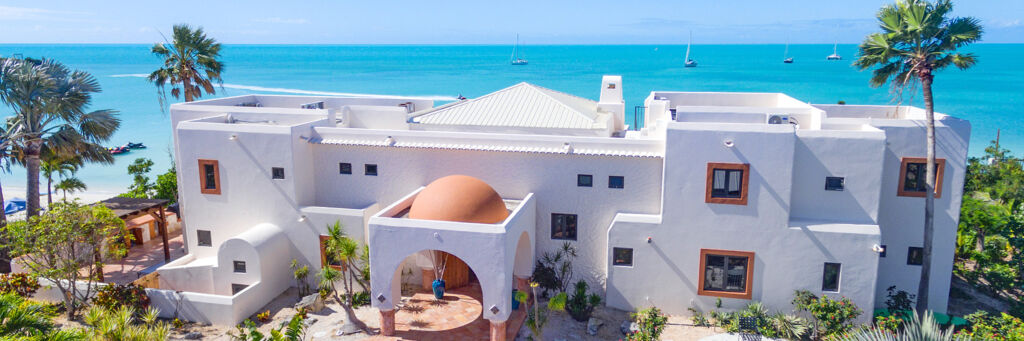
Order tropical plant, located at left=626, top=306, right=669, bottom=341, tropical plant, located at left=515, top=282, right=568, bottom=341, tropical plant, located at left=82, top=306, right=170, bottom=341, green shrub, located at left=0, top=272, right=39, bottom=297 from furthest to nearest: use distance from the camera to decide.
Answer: green shrub, located at left=0, top=272, right=39, bottom=297, tropical plant, located at left=626, top=306, right=669, bottom=341, tropical plant, located at left=515, top=282, right=568, bottom=341, tropical plant, located at left=82, top=306, right=170, bottom=341

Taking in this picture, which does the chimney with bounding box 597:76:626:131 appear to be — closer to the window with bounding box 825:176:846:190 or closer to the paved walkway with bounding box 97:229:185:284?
the window with bounding box 825:176:846:190

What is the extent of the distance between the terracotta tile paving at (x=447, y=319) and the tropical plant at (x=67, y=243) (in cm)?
889

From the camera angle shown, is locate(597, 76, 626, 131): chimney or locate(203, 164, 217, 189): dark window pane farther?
locate(597, 76, 626, 131): chimney

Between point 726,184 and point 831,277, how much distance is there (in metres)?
4.04

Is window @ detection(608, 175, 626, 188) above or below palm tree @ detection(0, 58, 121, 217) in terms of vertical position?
below

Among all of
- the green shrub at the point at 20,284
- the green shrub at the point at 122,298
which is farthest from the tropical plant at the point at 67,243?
the green shrub at the point at 20,284

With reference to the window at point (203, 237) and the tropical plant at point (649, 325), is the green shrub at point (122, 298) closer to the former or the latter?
the window at point (203, 237)

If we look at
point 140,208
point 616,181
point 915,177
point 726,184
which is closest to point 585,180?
point 616,181

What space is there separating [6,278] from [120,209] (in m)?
3.91

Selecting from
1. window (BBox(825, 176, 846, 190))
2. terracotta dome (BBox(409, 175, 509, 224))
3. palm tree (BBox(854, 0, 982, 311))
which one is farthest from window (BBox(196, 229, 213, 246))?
palm tree (BBox(854, 0, 982, 311))

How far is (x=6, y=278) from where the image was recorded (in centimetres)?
1964

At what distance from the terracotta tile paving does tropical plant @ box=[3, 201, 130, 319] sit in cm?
889

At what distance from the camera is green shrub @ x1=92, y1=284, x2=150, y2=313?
18375mm

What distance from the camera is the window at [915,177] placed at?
1791 cm
